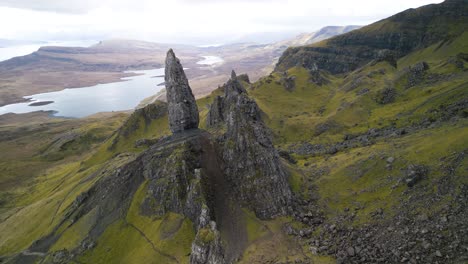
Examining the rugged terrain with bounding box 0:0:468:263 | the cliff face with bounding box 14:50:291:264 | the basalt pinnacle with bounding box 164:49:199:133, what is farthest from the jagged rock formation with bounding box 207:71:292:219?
the basalt pinnacle with bounding box 164:49:199:133

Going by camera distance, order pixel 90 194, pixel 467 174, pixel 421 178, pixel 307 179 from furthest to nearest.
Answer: pixel 90 194 < pixel 307 179 < pixel 421 178 < pixel 467 174

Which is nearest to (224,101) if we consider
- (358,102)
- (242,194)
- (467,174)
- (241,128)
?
(241,128)

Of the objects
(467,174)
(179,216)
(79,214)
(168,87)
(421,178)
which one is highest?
(168,87)

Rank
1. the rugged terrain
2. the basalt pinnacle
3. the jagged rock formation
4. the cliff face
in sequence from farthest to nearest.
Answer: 1. the basalt pinnacle
2. the jagged rock formation
3. the cliff face
4. the rugged terrain

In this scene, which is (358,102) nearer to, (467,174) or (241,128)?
(241,128)

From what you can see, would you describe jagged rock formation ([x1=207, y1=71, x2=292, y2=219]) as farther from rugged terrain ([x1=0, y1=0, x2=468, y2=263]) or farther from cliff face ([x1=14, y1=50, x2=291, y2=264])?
rugged terrain ([x1=0, y1=0, x2=468, y2=263])

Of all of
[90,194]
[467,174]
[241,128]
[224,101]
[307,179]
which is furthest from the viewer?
[224,101]

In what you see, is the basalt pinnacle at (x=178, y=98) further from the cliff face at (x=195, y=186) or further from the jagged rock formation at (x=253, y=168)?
the jagged rock formation at (x=253, y=168)

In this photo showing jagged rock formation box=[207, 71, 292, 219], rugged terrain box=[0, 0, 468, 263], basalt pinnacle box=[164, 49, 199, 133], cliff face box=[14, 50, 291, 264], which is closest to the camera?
rugged terrain box=[0, 0, 468, 263]
